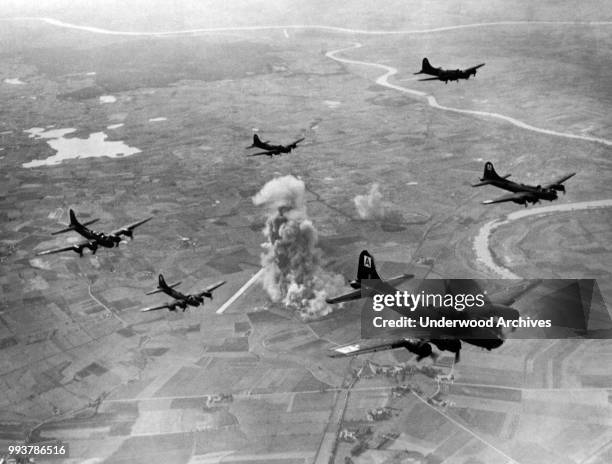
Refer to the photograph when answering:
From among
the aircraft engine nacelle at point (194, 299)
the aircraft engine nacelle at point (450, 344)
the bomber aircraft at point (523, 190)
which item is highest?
the bomber aircraft at point (523, 190)

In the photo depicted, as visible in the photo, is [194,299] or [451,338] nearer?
[451,338]

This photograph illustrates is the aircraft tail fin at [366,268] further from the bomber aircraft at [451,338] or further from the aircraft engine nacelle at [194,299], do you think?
the aircraft engine nacelle at [194,299]

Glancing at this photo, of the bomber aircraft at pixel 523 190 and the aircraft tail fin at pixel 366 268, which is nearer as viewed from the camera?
the aircraft tail fin at pixel 366 268

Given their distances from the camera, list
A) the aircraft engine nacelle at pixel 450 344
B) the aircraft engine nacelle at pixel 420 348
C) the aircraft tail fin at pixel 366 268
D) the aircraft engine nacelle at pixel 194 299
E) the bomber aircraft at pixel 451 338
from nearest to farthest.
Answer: the aircraft engine nacelle at pixel 420 348 → the bomber aircraft at pixel 451 338 → the aircraft engine nacelle at pixel 450 344 → the aircraft tail fin at pixel 366 268 → the aircraft engine nacelle at pixel 194 299

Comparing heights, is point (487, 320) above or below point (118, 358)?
above

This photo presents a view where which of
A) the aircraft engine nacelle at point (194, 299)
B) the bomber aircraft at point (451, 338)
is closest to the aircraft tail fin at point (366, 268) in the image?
the bomber aircraft at point (451, 338)

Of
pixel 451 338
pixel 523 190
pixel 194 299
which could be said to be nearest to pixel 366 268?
pixel 451 338

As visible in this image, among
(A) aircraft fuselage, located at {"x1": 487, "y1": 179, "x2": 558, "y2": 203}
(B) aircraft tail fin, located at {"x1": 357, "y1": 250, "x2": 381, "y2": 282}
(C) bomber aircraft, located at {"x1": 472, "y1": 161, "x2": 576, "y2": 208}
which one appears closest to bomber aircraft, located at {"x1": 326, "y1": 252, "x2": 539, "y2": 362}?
(B) aircraft tail fin, located at {"x1": 357, "y1": 250, "x2": 381, "y2": 282}

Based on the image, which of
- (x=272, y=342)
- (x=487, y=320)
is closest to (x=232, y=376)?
(x=272, y=342)

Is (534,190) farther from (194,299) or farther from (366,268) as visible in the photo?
(194,299)

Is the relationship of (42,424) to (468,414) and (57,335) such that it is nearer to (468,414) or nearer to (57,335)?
(57,335)

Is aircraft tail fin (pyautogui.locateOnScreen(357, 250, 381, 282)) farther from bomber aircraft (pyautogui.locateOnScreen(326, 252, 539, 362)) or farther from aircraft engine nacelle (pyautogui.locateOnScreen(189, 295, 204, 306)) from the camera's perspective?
aircraft engine nacelle (pyautogui.locateOnScreen(189, 295, 204, 306))
